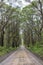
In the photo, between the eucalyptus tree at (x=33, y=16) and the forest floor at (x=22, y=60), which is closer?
the forest floor at (x=22, y=60)

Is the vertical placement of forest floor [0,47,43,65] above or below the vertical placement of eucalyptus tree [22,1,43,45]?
below

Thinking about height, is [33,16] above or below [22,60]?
above

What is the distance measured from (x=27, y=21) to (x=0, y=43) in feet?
32.9

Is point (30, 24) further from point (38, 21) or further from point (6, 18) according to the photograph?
point (6, 18)

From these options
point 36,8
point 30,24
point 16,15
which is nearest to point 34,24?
point 30,24

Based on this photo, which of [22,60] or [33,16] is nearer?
[22,60]

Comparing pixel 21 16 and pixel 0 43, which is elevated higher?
pixel 21 16

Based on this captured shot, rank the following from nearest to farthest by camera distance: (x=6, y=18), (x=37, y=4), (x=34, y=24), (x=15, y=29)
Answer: (x=37, y=4), (x=6, y=18), (x=34, y=24), (x=15, y=29)

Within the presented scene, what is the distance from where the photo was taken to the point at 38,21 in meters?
60.8

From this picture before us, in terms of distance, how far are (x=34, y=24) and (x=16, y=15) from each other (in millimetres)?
5798

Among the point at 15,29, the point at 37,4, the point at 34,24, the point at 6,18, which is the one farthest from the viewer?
the point at 15,29

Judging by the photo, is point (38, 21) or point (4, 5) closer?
point (4, 5)

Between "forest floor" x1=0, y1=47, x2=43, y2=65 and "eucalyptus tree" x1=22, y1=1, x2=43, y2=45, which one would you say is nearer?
"forest floor" x1=0, y1=47, x2=43, y2=65

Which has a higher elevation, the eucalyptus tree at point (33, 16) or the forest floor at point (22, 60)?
the eucalyptus tree at point (33, 16)
